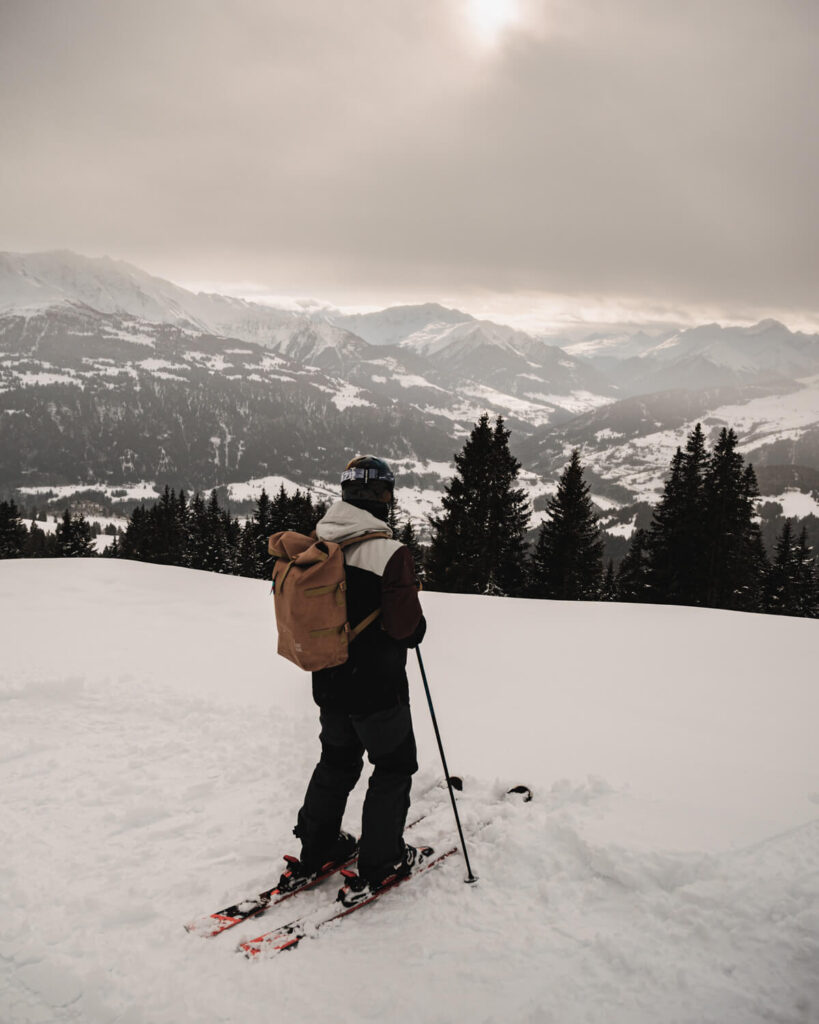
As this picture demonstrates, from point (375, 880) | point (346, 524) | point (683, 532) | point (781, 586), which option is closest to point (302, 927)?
point (375, 880)

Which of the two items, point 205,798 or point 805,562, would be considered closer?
point 205,798

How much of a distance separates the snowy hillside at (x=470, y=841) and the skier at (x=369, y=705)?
0.31m

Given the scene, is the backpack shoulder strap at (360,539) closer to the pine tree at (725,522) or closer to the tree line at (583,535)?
the tree line at (583,535)

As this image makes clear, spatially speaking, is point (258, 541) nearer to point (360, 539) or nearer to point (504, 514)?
point (504, 514)

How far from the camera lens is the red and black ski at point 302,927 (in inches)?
144

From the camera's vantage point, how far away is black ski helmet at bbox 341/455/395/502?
4.38 m

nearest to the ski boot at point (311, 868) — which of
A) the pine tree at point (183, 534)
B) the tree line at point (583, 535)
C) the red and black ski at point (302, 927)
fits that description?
the red and black ski at point (302, 927)

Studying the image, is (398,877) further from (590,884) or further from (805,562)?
(805,562)

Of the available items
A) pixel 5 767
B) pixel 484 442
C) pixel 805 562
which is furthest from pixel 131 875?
pixel 805 562

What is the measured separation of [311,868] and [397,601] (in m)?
2.30

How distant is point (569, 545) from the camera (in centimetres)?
3312

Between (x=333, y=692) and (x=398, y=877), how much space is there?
1.51 metres

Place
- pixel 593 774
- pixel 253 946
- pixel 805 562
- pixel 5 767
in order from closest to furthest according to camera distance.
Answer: pixel 253 946 → pixel 593 774 → pixel 5 767 → pixel 805 562

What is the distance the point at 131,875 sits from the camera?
14.6 feet
